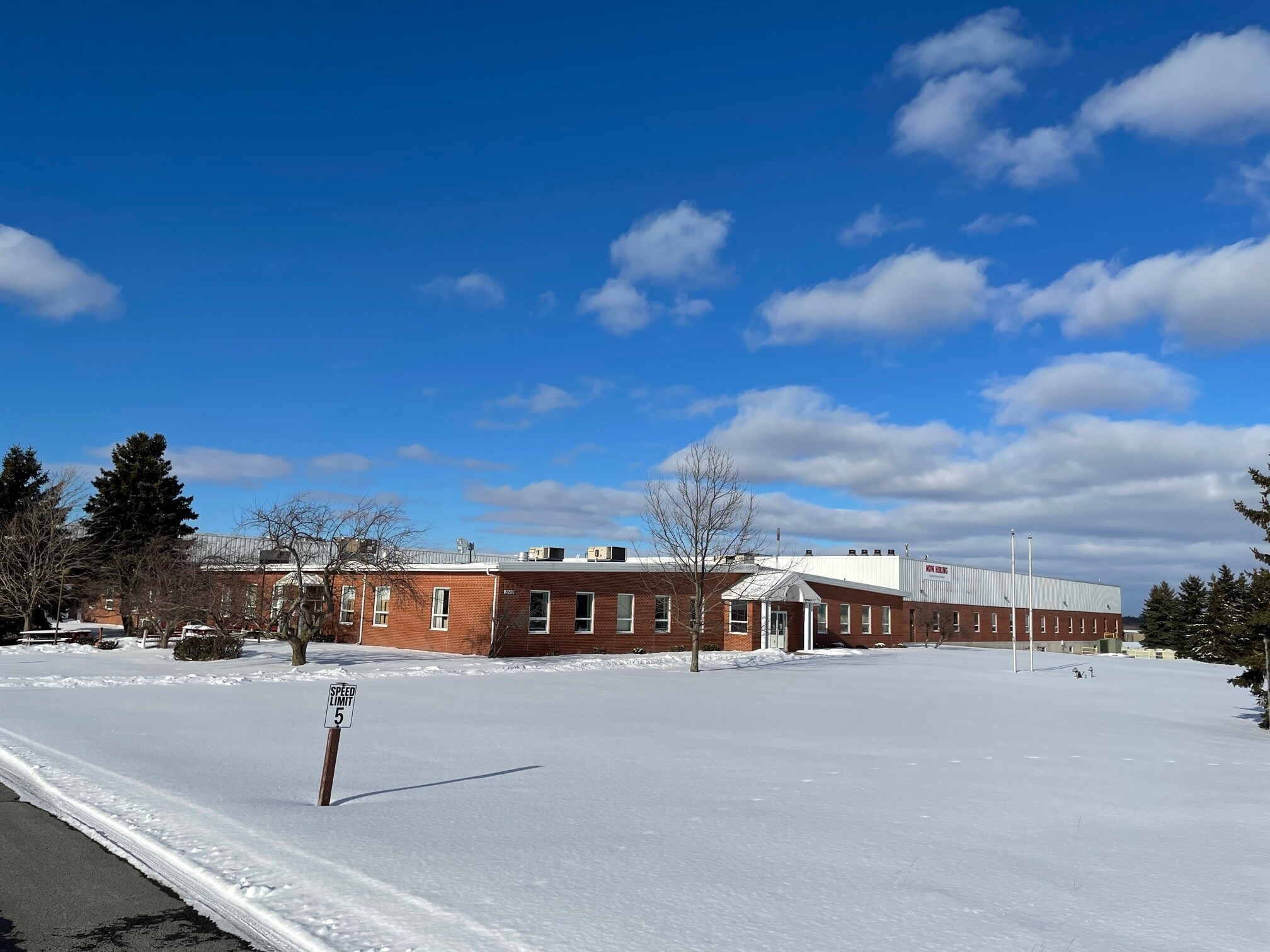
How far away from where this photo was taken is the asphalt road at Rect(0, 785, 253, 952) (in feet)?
17.1

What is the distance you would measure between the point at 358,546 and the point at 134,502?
24906mm

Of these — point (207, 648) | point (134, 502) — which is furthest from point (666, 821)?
point (134, 502)

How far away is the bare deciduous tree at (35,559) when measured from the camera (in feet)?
120

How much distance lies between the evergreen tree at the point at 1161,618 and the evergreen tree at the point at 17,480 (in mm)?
81677

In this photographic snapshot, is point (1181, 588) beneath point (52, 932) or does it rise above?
above

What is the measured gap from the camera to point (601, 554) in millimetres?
40812

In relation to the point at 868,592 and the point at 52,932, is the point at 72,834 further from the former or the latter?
A: the point at 868,592

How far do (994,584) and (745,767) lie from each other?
67.6 metres

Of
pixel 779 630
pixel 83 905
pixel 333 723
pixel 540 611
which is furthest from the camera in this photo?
pixel 779 630

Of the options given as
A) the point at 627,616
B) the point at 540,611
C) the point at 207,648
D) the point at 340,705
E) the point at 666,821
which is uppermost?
the point at 540,611

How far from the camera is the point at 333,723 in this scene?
8.86 m

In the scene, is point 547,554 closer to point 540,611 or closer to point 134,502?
point 540,611

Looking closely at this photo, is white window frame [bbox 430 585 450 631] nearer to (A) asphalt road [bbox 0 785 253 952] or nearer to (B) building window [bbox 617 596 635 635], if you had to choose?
(B) building window [bbox 617 596 635 635]

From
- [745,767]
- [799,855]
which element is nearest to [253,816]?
[799,855]
